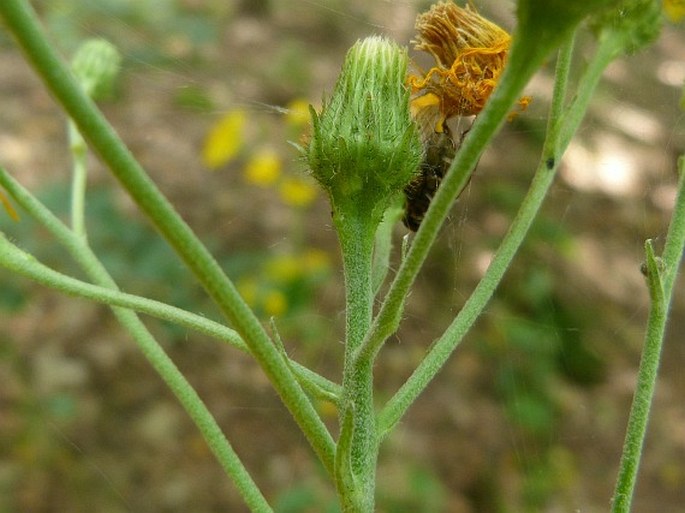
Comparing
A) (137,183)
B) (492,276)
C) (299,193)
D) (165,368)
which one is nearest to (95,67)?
(165,368)

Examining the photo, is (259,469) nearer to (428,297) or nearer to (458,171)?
(428,297)

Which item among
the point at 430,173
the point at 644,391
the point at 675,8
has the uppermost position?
the point at 675,8

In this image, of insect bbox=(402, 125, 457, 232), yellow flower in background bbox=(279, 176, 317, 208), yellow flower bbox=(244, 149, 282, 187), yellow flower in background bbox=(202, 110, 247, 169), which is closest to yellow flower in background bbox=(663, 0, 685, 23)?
insect bbox=(402, 125, 457, 232)

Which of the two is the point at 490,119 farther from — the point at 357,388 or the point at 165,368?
the point at 165,368

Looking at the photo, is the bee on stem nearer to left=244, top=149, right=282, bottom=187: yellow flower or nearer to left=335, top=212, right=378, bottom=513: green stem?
left=335, top=212, right=378, bottom=513: green stem

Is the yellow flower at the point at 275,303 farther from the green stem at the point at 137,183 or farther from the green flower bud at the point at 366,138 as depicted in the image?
the green stem at the point at 137,183

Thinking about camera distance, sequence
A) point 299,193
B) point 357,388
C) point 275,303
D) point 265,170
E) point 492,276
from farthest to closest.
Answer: point 265,170
point 299,193
point 275,303
point 492,276
point 357,388
